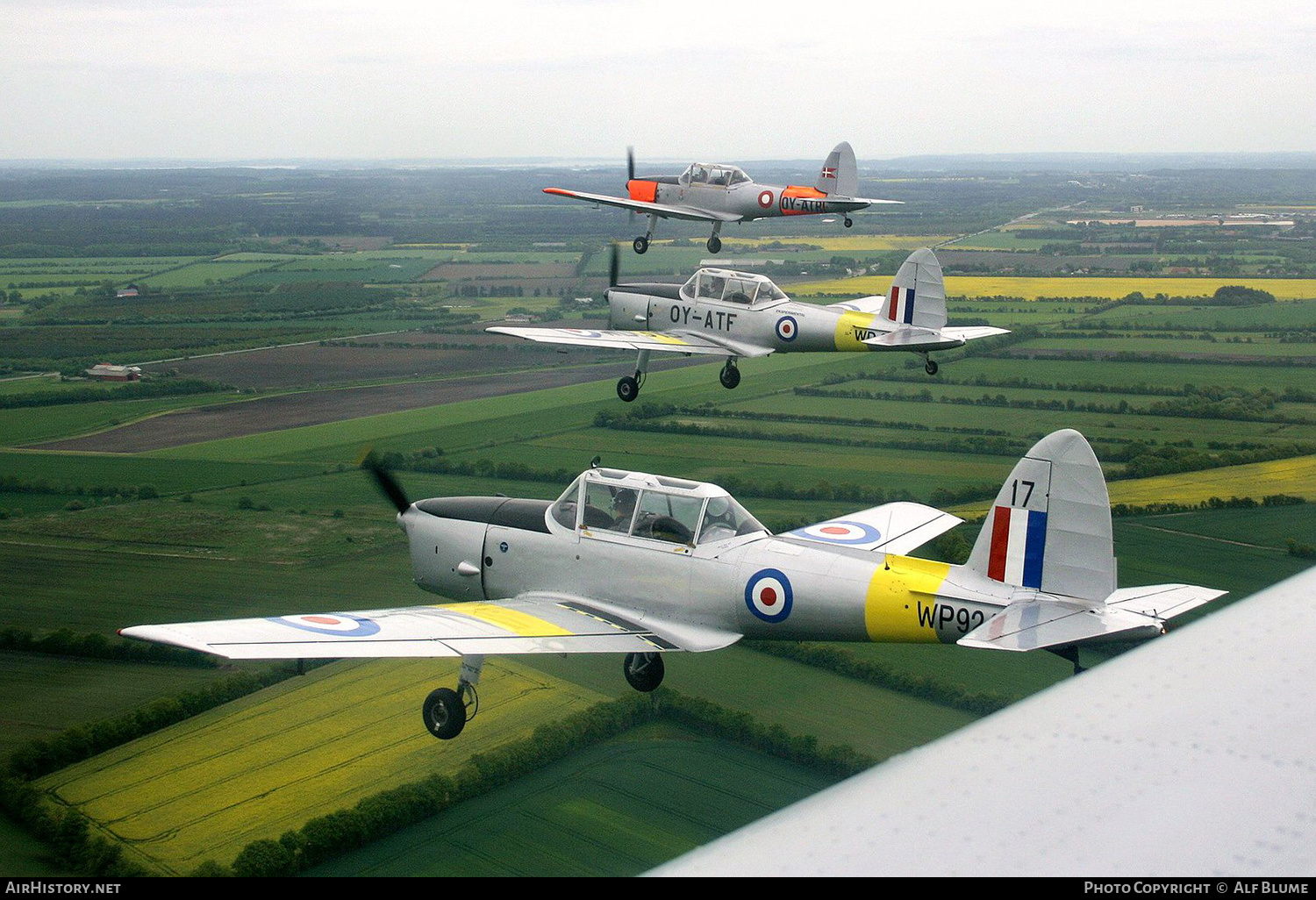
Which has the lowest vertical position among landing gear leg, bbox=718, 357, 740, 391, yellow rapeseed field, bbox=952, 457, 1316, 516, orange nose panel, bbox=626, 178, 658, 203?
yellow rapeseed field, bbox=952, 457, 1316, 516

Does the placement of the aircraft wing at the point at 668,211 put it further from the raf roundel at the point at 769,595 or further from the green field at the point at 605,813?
the raf roundel at the point at 769,595

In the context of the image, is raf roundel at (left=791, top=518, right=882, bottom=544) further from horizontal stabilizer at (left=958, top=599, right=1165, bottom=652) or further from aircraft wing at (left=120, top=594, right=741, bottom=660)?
horizontal stabilizer at (left=958, top=599, right=1165, bottom=652)

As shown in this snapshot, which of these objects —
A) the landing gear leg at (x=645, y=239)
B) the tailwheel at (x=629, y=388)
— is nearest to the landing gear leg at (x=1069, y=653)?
the tailwheel at (x=629, y=388)

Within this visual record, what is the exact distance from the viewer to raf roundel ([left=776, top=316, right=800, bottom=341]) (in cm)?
2681

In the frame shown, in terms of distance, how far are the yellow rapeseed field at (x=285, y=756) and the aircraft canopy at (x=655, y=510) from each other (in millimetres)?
10504

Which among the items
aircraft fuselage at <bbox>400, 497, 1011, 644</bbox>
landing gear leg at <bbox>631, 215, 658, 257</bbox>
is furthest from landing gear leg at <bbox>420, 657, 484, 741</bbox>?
landing gear leg at <bbox>631, 215, 658, 257</bbox>

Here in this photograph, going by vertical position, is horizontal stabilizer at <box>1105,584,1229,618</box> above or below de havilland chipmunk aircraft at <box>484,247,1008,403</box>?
below

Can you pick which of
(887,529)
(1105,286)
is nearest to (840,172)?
(887,529)

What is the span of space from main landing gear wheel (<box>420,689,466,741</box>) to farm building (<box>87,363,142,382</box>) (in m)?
46.2

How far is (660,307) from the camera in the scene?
2902cm

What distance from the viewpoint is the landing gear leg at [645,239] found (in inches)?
1276

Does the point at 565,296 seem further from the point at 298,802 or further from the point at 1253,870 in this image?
the point at 1253,870

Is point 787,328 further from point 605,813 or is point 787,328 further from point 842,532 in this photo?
point 605,813

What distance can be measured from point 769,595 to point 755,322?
34.5ft
